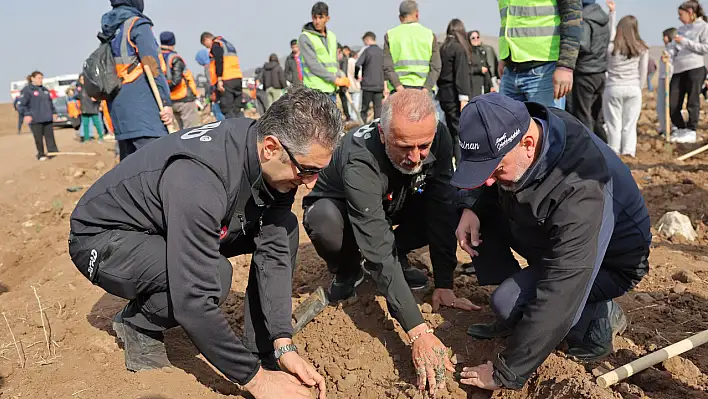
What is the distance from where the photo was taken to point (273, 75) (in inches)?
489

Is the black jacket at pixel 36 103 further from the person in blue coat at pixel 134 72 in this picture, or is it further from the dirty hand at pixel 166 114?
the dirty hand at pixel 166 114

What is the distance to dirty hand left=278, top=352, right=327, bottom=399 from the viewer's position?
2.37 meters

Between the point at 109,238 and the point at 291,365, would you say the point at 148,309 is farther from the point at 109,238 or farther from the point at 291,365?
the point at 291,365

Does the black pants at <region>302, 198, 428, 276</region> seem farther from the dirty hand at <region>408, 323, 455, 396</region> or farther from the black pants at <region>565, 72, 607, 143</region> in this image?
the black pants at <region>565, 72, 607, 143</region>

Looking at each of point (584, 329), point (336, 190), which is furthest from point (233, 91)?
point (584, 329)

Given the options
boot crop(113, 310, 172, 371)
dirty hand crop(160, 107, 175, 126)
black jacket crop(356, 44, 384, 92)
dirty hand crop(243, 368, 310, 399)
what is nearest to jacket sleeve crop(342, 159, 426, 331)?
dirty hand crop(243, 368, 310, 399)

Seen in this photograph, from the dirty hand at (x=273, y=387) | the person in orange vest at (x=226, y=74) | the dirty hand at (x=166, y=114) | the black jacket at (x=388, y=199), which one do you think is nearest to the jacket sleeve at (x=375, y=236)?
the black jacket at (x=388, y=199)

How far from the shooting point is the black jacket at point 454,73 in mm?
6105

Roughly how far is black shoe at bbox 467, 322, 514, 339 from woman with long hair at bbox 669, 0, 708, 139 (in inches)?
260

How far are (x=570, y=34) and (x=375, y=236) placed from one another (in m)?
2.02

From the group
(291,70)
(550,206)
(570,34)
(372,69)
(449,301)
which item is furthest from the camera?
(291,70)

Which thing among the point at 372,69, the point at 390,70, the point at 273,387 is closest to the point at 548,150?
the point at 273,387

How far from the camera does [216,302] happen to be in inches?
89.4

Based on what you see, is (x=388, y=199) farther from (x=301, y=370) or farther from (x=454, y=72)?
(x=454, y=72)
